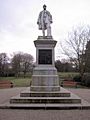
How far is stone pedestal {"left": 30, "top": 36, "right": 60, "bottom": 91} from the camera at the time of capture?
16.0 metres

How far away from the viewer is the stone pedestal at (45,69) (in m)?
16.0

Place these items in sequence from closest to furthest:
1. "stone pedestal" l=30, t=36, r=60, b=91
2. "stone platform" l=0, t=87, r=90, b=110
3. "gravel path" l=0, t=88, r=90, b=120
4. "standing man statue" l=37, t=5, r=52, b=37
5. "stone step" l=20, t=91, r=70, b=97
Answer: "gravel path" l=0, t=88, r=90, b=120 → "stone platform" l=0, t=87, r=90, b=110 → "stone step" l=20, t=91, r=70, b=97 → "stone pedestal" l=30, t=36, r=60, b=91 → "standing man statue" l=37, t=5, r=52, b=37

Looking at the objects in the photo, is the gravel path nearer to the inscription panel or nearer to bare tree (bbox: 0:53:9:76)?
the inscription panel

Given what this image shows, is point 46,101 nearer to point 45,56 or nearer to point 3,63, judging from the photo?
point 45,56

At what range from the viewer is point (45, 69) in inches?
645

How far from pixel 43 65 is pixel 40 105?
4.74 metres

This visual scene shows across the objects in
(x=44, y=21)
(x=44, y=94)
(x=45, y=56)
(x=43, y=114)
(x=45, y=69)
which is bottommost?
(x=43, y=114)

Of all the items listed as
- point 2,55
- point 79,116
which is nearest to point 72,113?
point 79,116

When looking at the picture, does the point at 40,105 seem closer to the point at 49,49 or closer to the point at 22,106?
the point at 22,106

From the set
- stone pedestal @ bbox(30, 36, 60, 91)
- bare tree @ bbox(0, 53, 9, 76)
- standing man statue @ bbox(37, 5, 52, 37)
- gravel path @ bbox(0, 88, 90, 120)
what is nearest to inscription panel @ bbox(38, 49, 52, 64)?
stone pedestal @ bbox(30, 36, 60, 91)

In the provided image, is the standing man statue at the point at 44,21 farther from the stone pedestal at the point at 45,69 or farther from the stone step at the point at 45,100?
the stone step at the point at 45,100

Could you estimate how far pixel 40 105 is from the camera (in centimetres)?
1231

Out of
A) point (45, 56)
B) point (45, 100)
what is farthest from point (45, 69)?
point (45, 100)

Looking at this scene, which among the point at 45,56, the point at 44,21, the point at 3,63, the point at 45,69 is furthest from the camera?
the point at 3,63
